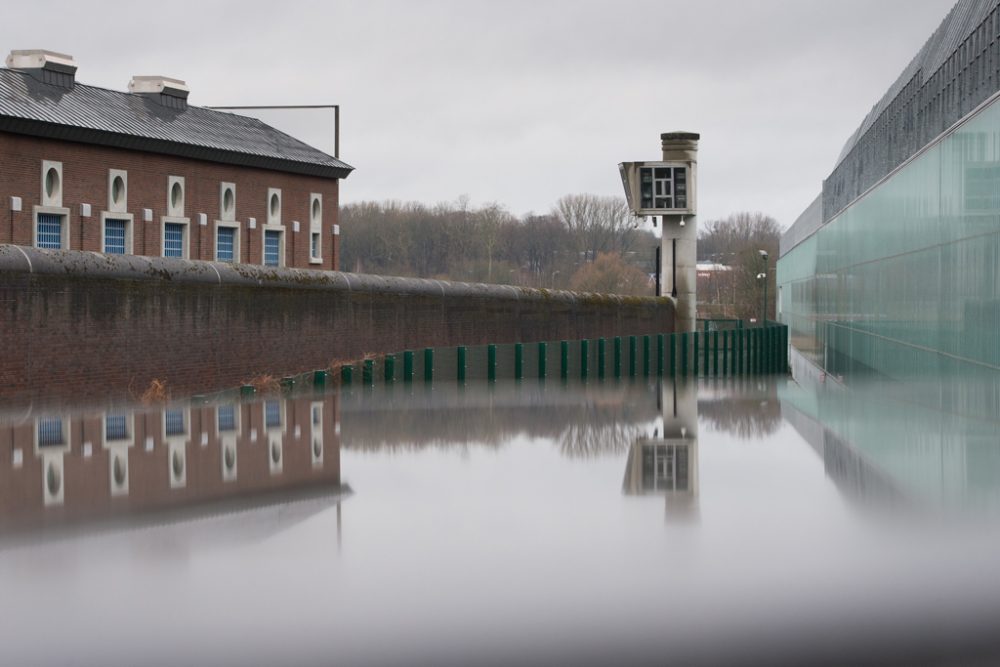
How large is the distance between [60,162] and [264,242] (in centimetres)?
1352

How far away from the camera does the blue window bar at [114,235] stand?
48250 millimetres

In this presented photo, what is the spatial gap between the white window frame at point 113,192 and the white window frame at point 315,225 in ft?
42.9

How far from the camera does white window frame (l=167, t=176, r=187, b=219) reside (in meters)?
51.1

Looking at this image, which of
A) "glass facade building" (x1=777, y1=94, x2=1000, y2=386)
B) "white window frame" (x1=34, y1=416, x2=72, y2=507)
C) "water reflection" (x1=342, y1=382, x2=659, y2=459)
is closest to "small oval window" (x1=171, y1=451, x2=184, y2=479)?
"white window frame" (x1=34, y1=416, x2=72, y2=507)

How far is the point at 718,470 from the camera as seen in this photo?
528 inches

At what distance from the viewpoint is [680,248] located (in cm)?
5622

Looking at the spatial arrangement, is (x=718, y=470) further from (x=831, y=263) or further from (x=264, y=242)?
(x=264, y=242)

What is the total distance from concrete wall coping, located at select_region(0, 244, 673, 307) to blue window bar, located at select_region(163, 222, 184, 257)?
1805 cm

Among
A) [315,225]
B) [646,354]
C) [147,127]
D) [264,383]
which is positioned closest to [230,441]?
[264,383]

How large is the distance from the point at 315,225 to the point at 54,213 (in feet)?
56.7

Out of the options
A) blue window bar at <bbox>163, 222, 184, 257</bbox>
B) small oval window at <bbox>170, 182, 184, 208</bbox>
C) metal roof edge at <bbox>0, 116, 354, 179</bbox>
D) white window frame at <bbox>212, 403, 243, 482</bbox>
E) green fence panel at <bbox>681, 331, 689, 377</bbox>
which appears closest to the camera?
white window frame at <bbox>212, 403, 243, 482</bbox>

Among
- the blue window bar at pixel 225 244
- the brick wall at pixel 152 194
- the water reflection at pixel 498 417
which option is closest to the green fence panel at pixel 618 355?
the water reflection at pixel 498 417

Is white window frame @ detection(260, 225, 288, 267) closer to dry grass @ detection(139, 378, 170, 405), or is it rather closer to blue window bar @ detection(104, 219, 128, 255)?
blue window bar @ detection(104, 219, 128, 255)

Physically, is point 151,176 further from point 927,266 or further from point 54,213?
point 927,266
